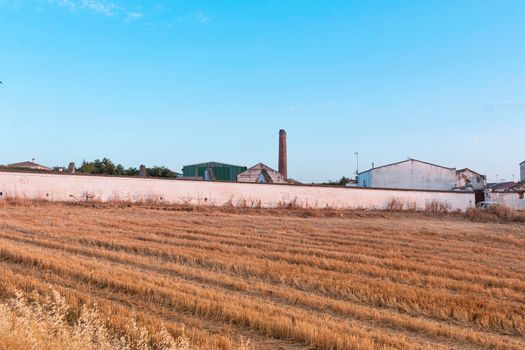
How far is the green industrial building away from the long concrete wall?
26623mm

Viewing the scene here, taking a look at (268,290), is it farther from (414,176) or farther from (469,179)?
(469,179)

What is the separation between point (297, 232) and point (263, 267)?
9.53m

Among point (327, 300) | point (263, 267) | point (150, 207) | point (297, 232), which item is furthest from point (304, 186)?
point (327, 300)

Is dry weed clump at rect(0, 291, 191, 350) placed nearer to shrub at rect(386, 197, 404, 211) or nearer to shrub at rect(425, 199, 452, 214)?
shrub at rect(386, 197, 404, 211)

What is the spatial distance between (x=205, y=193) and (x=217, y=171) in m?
32.3

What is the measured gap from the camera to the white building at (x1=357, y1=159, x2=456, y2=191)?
59.8m

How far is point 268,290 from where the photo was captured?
8320mm

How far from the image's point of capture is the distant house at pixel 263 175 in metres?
58.0

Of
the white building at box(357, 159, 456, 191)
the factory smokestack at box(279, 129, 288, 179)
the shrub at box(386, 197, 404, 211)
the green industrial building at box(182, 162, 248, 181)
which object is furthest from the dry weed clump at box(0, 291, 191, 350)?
the green industrial building at box(182, 162, 248, 181)

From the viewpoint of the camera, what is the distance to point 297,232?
19.9 meters

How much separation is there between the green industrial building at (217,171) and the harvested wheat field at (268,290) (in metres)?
52.2

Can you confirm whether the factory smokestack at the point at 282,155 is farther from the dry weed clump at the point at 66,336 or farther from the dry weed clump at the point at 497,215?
the dry weed clump at the point at 66,336

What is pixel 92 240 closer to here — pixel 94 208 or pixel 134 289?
pixel 134 289

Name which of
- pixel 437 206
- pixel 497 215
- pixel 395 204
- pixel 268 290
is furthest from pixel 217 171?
pixel 268 290
